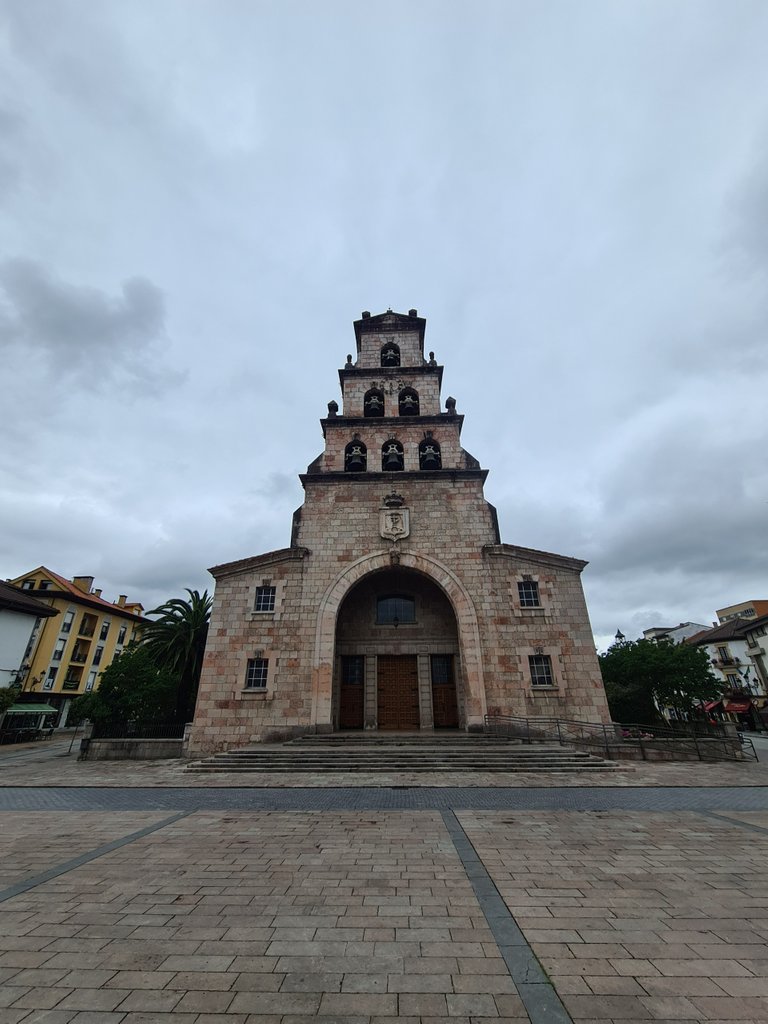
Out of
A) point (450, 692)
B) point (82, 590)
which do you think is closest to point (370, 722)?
point (450, 692)

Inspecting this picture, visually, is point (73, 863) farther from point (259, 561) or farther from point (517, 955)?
point (259, 561)

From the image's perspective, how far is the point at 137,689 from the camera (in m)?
18.5

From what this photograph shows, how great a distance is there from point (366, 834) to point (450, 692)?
1306cm

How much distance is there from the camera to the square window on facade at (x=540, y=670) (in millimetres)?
17472

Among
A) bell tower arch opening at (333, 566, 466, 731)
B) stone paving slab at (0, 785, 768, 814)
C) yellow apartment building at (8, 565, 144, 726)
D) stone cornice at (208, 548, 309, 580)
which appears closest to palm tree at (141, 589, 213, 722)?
stone cornice at (208, 548, 309, 580)

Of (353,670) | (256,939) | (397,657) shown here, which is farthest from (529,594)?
(256,939)

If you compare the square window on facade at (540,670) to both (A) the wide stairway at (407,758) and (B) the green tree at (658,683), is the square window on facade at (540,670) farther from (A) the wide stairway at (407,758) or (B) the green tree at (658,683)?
(B) the green tree at (658,683)

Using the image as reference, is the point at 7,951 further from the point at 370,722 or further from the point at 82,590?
the point at 82,590

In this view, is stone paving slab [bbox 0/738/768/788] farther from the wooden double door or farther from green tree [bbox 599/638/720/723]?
green tree [bbox 599/638/720/723]

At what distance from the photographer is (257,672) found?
59.0 ft

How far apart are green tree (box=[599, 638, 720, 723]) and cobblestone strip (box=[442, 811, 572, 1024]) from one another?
2319 cm

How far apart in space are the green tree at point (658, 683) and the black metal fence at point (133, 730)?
22.6 metres

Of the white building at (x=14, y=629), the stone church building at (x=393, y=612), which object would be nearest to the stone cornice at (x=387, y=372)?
the stone church building at (x=393, y=612)

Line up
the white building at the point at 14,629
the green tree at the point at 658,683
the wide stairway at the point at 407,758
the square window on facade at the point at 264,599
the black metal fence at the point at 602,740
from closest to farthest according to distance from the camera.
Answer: the wide stairway at the point at 407,758 → the black metal fence at the point at 602,740 → the square window on facade at the point at 264,599 → the green tree at the point at 658,683 → the white building at the point at 14,629
